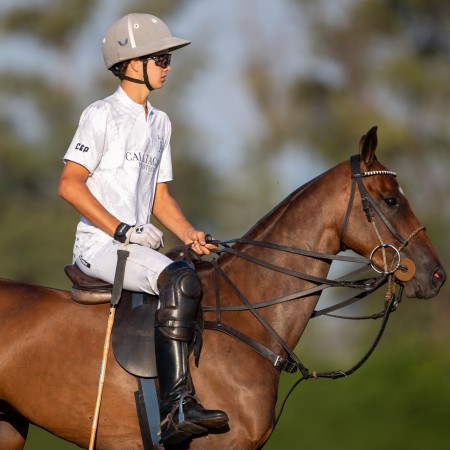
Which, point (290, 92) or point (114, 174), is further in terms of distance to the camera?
point (290, 92)

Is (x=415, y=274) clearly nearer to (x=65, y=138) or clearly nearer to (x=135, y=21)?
(x=135, y=21)

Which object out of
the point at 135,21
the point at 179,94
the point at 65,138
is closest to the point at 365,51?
the point at 179,94

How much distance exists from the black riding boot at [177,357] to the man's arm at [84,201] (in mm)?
510

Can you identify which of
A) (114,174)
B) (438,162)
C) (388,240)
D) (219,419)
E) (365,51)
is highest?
(114,174)

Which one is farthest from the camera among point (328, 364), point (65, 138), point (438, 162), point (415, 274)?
point (65, 138)

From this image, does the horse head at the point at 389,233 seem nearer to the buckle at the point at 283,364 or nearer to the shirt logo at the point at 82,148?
the buckle at the point at 283,364

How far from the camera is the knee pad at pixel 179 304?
5.95 meters

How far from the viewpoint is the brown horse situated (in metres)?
6.12

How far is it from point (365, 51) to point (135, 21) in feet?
87.6

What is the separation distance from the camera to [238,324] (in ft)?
20.6

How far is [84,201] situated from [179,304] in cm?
86

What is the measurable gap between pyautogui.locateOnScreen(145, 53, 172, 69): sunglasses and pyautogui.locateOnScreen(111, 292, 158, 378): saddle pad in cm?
151

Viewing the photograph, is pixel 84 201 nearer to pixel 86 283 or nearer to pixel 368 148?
pixel 86 283

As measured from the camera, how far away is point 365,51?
32438 mm
